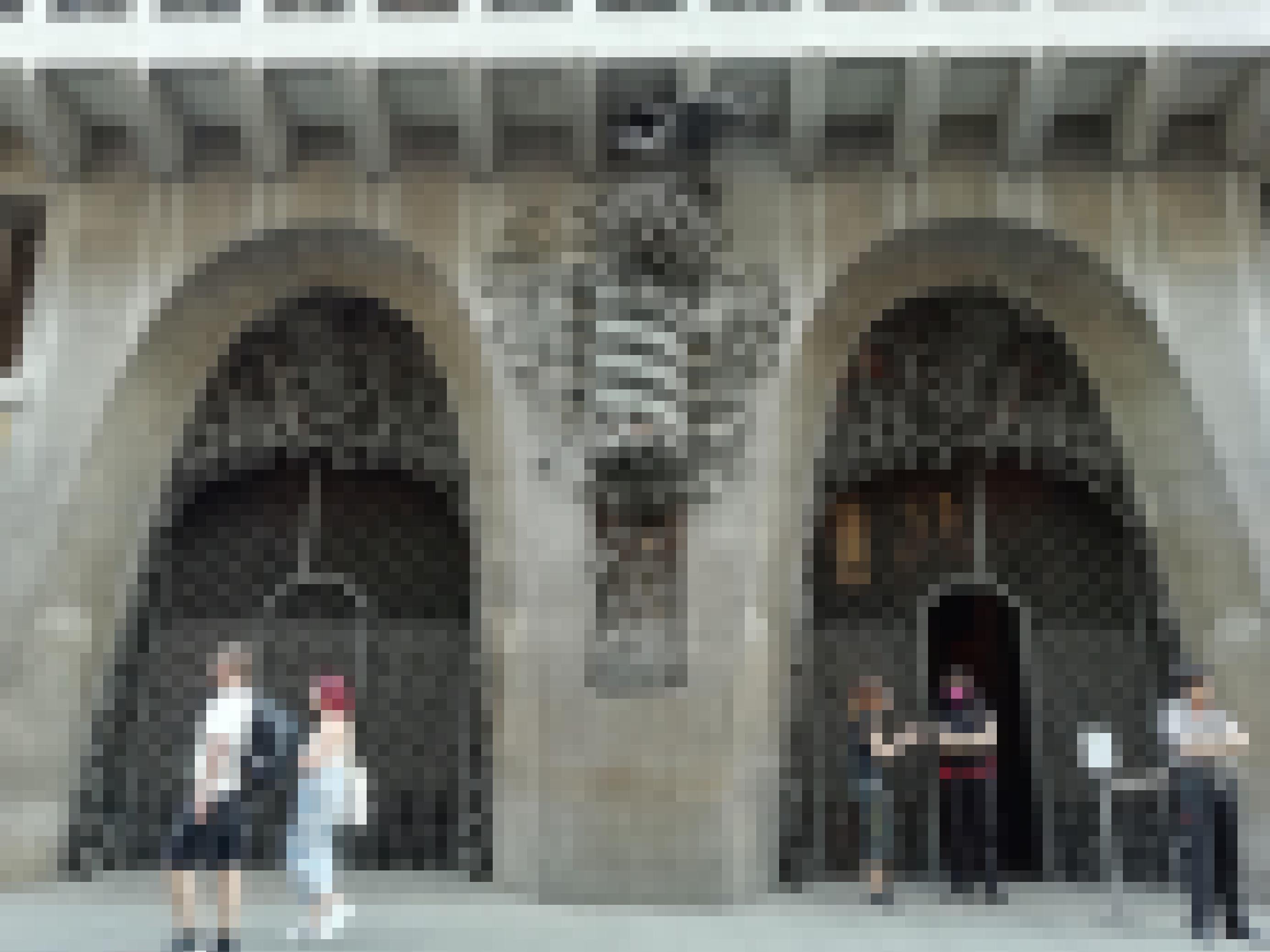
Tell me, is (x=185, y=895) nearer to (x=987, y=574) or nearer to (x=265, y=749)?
(x=265, y=749)

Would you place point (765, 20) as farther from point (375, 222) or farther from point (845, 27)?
point (375, 222)

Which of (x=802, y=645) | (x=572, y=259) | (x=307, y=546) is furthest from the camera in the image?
(x=307, y=546)

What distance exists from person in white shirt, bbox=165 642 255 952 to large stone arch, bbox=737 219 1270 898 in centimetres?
491

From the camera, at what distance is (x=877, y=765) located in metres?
9.65

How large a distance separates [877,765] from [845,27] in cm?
659

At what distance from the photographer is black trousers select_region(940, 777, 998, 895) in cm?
978

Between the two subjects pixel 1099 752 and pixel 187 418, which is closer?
pixel 1099 752

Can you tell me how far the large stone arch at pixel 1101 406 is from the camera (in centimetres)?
1052

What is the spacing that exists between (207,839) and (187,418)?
21.1ft

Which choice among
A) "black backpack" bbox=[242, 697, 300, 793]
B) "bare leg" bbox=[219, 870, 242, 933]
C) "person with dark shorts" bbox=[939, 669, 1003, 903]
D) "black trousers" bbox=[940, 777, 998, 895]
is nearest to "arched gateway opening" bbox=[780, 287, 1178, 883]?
"black trousers" bbox=[940, 777, 998, 895]

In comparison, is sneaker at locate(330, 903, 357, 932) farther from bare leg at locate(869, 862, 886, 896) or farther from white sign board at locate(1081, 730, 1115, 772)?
white sign board at locate(1081, 730, 1115, 772)

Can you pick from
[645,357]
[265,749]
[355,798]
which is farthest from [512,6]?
[355,798]

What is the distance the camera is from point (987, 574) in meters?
11.9

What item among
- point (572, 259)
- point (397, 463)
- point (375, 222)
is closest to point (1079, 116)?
point (572, 259)
